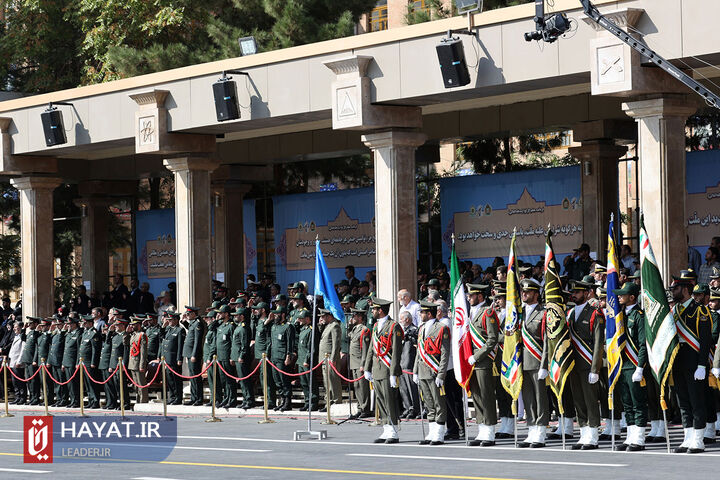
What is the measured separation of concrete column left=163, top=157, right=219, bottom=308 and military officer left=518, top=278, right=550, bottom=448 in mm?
10139

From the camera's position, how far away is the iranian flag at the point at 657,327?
13.9 meters

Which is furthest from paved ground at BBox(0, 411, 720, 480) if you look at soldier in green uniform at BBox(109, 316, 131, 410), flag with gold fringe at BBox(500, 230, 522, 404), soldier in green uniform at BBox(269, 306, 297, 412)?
soldier in green uniform at BBox(109, 316, 131, 410)

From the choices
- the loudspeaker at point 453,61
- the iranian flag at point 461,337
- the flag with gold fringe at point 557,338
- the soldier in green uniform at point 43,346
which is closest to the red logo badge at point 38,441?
the soldier in green uniform at point 43,346

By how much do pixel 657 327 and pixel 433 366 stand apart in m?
3.00

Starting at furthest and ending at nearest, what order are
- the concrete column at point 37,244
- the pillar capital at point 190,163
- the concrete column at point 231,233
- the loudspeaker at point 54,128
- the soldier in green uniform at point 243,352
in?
the concrete column at point 231,233 < the concrete column at point 37,244 < the loudspeaker at point 54,128 < the pillar capital at point 190,163 < the soldier in green uniform at point 243,352

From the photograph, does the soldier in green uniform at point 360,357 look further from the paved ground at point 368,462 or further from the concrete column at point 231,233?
the concrete column at point 231,233

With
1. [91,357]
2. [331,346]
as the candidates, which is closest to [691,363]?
[331,346]

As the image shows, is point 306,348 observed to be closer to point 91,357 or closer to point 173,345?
point 173,345

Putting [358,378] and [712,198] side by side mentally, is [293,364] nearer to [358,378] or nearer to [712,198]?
[358,378]

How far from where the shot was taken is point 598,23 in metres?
16.9

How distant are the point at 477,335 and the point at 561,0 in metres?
5.15

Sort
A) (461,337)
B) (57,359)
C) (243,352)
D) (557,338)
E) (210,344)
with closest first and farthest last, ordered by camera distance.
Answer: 1. (557,338)
2. (461,337)
3. (243,352)
4. (210,344)
5. (57,359)

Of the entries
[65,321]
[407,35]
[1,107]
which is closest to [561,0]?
[407,35]

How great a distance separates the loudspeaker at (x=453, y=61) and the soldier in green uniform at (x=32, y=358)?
10417mm
